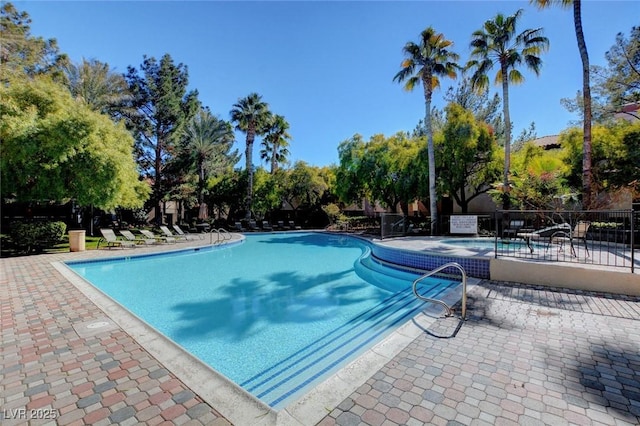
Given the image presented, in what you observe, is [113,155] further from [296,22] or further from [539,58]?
[539,58]

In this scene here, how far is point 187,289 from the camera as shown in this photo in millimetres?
8406

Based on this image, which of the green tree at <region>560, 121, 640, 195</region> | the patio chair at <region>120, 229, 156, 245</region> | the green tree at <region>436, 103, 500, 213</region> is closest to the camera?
the green tree at <region>560, 121, 640, 195</region>

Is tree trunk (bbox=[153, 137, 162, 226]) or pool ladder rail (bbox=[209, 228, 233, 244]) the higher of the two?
tree trunk (bbox=[153, 137, 162, 226])

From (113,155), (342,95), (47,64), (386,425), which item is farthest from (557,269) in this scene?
(47,64)

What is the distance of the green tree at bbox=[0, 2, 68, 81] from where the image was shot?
19377 mm

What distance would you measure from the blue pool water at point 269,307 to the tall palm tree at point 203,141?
52.1 feet

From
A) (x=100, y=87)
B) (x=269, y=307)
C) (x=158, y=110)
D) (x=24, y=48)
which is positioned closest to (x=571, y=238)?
(x=269, y=307)

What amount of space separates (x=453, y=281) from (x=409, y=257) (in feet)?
6.36

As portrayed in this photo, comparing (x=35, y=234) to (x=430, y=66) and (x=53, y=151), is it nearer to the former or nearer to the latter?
(x=53, y=151)

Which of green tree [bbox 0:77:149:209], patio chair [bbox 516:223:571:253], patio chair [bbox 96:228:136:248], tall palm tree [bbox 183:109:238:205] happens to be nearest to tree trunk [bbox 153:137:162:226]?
tall palm tree [bbox 183:109:238:205]

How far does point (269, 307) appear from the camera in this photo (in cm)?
686

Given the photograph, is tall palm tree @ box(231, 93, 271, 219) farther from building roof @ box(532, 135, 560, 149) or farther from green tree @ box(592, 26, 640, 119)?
green tree @ box(592, 26, 640, 119)

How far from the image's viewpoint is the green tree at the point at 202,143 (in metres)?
26.7

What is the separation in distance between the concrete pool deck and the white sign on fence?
27.5ft
